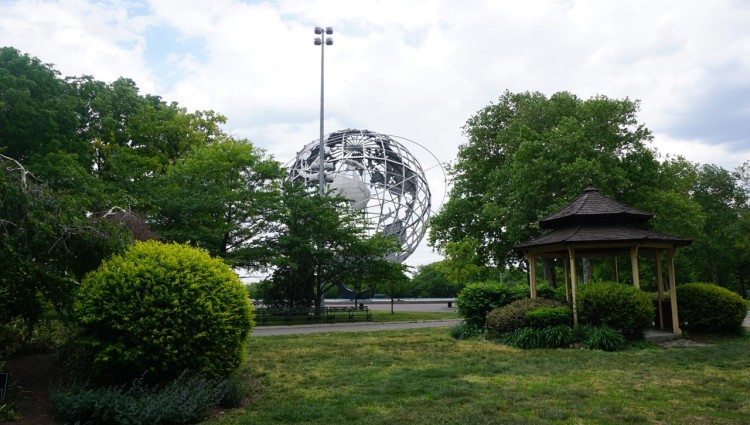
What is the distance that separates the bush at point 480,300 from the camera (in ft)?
57.8

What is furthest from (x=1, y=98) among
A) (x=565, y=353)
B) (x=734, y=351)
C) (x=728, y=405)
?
(x=734, y=351)

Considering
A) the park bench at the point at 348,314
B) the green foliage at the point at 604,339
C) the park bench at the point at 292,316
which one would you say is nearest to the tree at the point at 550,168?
the park bench at the point at 348,314

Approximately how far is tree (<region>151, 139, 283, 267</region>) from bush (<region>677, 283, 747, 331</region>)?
57.0 ft

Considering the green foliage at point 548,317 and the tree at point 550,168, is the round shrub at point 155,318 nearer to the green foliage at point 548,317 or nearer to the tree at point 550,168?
the green foliage at point 548,317

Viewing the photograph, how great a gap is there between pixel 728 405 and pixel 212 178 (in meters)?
22.3

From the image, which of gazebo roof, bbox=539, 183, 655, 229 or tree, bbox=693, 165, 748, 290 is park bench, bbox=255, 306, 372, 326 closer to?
gazebo roof, bbox=539, 183, 655, 229

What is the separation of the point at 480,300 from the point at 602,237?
15.7ft

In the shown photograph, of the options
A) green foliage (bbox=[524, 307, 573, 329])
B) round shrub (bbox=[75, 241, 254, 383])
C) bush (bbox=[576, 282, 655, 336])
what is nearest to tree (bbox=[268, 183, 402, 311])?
green foliage (bbox=[524, 307, 573, 329])

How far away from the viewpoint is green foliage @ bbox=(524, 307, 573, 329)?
14.5m

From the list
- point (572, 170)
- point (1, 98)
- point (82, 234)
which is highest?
point (1, 98)

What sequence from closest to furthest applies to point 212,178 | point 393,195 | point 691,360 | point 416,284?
point 691,360, point 212,178, point 393,195, point 416,284

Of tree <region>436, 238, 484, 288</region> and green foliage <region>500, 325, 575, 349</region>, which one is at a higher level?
tree <region>436, 238, 484, 288</region>

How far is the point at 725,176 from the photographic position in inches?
1775

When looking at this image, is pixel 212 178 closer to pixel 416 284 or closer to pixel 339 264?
pixel 339 264
